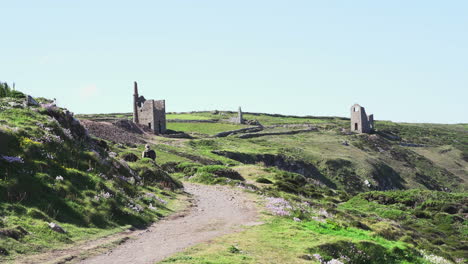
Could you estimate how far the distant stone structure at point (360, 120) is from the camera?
14200 cm

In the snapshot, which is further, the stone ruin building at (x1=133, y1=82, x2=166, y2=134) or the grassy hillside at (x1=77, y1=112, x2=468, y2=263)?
the stone ruin building at (x1=133, y1=82, x2=166, y2=134)

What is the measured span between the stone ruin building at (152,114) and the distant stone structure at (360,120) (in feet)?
213

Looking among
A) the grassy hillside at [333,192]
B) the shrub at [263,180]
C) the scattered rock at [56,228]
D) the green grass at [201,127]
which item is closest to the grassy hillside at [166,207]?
the shrub at [263,180]

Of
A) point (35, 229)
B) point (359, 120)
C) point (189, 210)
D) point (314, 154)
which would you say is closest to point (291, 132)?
point (359, 120)

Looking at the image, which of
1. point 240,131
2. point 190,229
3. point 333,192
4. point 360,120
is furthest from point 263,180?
point 360,120

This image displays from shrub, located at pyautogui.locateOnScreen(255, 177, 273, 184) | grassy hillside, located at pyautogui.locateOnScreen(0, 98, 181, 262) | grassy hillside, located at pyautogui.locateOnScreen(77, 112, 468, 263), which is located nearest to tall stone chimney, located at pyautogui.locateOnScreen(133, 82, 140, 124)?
grassy hillside, located at pyautogui.locateOnScreen(77, 112, 468, 263)

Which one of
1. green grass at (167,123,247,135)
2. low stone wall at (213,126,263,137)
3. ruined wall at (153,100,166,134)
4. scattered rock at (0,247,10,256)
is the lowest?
scattered rock at (0,247,10,256)

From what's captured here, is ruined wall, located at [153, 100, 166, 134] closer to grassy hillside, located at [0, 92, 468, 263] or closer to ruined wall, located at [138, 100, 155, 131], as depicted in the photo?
ruined wall, located at [138, 100, 155, 131]

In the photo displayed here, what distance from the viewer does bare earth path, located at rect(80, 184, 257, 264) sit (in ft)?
54.8

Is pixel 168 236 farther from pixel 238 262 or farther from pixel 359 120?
pixel 359 120

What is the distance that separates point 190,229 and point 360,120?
12808cm

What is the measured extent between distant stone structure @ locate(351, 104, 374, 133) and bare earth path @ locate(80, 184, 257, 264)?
11193cm

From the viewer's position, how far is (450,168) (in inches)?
5007

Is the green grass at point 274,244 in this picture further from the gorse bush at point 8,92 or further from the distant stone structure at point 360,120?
the distant stone structure at point 360,120
